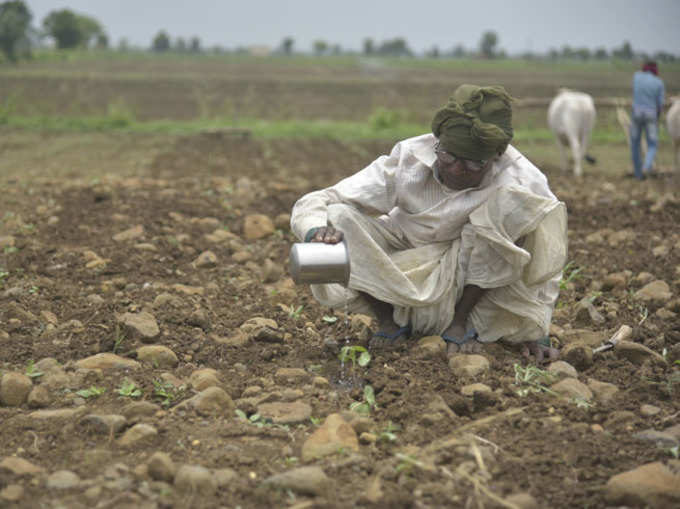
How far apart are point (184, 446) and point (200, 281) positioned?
7.04 feet

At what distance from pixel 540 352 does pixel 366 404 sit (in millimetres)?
912

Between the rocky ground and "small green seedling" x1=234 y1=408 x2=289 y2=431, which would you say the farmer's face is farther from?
"small green seedling" x1=234 y1=408 x2=289 y2=431

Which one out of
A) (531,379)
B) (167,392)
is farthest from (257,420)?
(531,379)

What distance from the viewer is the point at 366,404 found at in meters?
2.94

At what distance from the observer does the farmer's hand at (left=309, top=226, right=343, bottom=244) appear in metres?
3.09

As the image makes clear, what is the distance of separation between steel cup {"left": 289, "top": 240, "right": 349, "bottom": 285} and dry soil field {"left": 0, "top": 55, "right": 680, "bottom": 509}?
0.41m

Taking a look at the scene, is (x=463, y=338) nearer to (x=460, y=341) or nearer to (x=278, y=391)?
(x=460, y=341)

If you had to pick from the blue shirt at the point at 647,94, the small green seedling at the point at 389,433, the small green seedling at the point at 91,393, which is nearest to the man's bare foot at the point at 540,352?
the small green seedling at the point at 389,433

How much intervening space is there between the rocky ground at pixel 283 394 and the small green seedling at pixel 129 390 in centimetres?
1

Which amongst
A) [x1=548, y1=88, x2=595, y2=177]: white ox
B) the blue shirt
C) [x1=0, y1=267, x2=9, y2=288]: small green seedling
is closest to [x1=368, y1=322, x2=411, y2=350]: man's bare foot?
[x1=0, y1=267, x2=9, y2=288]: small green seedling

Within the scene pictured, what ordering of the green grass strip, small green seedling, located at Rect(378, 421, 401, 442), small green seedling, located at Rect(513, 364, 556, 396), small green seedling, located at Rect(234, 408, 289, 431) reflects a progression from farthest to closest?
1. the green grass strip
2. small green seedling, located at Rect(513, 364, 556, 396)
3. small green seedling, located at Rect(234, 408, 289, 431)
4. small green seedling, located at Rect(378, 421, 401, 442)

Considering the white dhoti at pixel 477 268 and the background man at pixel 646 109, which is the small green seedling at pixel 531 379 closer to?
the white dhoti at pixel 477 268

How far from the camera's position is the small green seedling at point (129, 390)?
294cm

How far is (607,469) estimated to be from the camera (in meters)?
2.42
